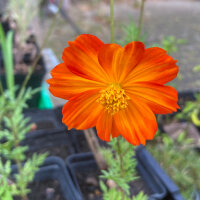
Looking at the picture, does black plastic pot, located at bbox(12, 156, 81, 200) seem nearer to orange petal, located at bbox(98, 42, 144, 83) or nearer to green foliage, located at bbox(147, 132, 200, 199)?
green foliage, located at bbox(147, 132, 200, 199)

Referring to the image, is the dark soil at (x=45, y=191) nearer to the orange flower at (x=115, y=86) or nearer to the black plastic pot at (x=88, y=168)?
the black plastic pot at (x=88, y=168)

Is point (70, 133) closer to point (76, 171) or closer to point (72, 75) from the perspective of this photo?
point (76, 171)

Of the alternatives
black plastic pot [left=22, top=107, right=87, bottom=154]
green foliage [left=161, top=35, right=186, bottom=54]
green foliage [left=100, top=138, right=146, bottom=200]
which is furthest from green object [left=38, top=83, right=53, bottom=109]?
green foliage [left=100, top=138, right=146, bottom=200]

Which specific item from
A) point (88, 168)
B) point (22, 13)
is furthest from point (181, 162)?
point (22, 13)

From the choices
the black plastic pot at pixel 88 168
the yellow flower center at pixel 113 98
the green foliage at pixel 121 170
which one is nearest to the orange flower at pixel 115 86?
the yellow flower center at pixel 113 98

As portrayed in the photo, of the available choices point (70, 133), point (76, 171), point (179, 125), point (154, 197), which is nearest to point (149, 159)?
point (154, 197)
